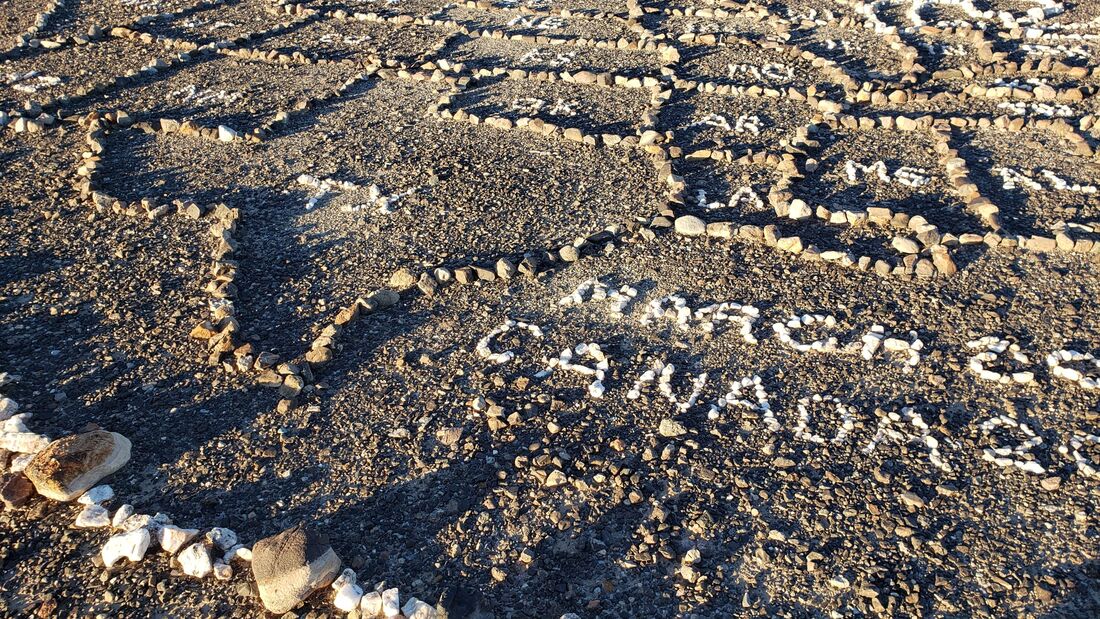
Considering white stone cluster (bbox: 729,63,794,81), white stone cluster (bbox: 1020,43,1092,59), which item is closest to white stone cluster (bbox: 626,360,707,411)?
white stone cluster (bbox: 729,63,794,81)

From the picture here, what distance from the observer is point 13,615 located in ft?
15.4

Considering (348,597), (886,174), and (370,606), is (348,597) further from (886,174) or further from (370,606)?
(886,174)

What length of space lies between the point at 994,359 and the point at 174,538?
5.68 meters

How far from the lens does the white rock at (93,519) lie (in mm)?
5160

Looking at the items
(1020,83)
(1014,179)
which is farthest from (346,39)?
(1014,179)

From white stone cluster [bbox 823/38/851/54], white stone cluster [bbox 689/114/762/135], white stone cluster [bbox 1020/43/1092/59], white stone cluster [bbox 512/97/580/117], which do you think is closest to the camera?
white stone cluster [bbox 689/114/762/135]

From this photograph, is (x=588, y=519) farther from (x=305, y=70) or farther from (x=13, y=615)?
(x=305, y=70)

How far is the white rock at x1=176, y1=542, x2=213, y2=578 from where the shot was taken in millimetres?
4816

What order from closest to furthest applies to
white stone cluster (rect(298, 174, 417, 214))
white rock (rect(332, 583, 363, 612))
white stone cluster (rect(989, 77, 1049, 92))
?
white rock (rect(332, 583, 363, 612)) < white stone cluster (rect(298, 174, 417, 214)) < white stone cluster (rect(989, 77, 1049, 92))

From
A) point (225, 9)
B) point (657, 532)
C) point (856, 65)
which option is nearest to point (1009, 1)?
point (856, 65)

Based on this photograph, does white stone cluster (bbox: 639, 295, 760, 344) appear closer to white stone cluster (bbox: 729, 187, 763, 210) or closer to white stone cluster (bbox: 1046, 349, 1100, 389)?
white stone cluster (bbox: 729, 187, 763, 210)

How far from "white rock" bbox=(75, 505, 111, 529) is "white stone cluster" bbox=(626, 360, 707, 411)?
3.51 meters

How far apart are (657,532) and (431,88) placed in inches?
305

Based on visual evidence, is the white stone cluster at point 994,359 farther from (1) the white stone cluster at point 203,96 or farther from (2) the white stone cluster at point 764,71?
(1) the white stone cluster at point 203,96
